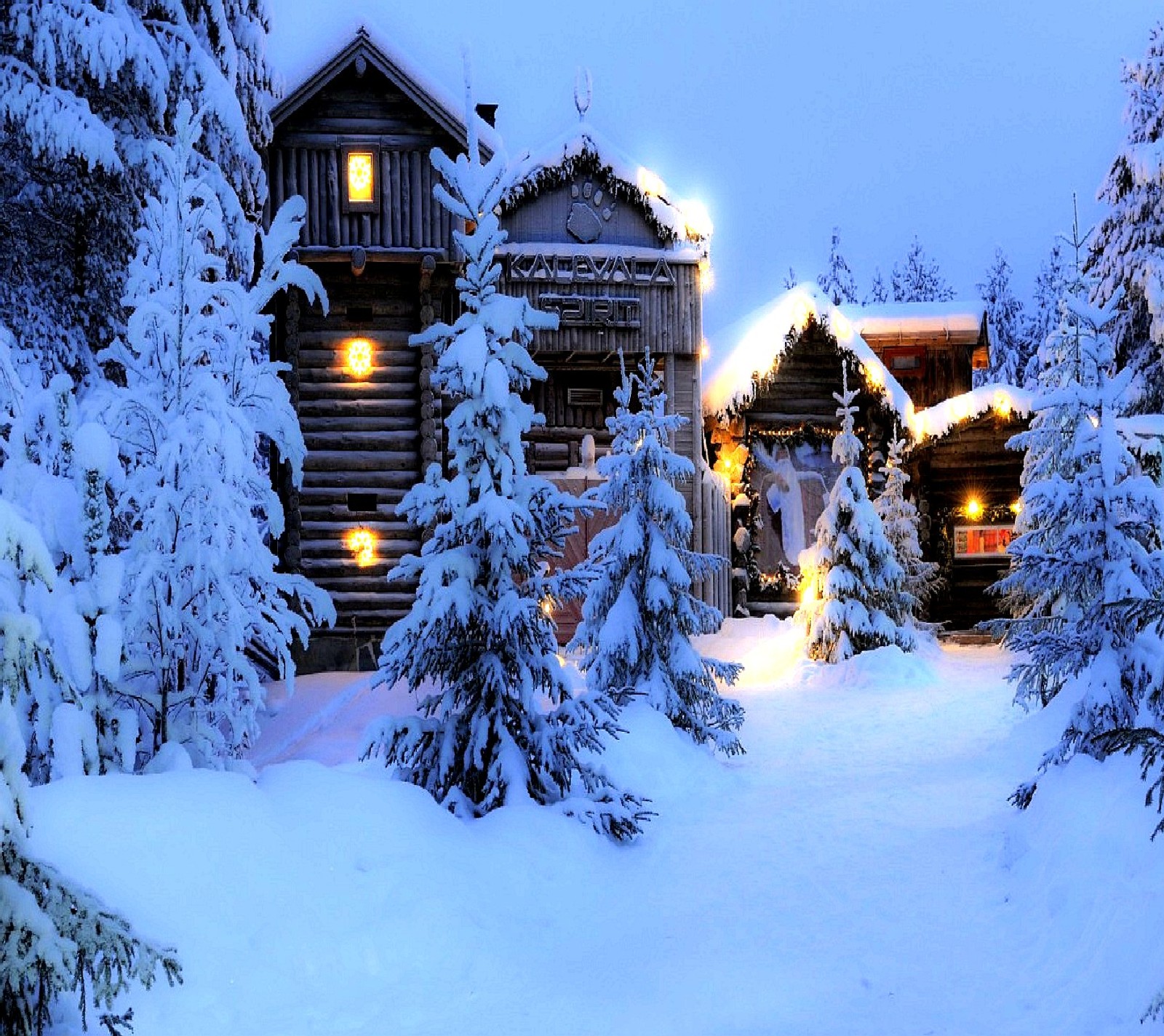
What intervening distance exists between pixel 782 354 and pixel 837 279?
123 feet

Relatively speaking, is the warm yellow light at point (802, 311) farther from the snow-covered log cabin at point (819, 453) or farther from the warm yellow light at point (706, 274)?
the warm yellow light at point (706, 274)

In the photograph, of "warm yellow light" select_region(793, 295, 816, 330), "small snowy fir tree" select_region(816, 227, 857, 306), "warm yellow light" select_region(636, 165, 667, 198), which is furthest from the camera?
"small snowy fir tree" select_region(816, 227, 857, 306)

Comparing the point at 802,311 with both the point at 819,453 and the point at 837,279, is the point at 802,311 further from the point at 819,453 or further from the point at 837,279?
the point at 837,279

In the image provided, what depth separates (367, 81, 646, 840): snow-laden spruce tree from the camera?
352 inches

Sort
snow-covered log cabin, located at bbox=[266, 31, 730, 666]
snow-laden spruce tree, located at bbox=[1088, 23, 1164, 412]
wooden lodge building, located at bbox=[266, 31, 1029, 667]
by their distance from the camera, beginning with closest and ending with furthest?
snow-laden spruce tree, located at bbox=[1088, 23, 1164, 412] < snow-covered log cabin, located at bbox=[266, 31, 730, 666] < wooden lodge building, located at bbox=[266, 31, 1029, 667]

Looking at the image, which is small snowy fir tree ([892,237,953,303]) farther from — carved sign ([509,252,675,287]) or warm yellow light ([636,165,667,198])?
carved sign ([509,252,675,287])

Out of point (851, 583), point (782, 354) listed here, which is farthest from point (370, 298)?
point (851, 583)

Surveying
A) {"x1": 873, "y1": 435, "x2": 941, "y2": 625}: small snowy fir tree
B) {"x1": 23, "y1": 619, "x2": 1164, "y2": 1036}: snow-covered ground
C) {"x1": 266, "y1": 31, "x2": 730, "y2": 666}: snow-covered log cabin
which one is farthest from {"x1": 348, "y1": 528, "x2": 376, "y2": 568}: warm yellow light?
{"x1": 23, "y1": 619, "x2": 1164, "y2": 1036}: snow-covered ground

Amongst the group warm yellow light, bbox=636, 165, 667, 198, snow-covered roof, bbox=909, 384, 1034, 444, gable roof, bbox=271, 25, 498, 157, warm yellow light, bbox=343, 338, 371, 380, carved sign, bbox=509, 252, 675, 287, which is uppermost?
gable roof, bbox=271, 25, 498, 157

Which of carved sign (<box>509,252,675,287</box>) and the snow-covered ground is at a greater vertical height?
carved sign (<box>509,252,675,287</box>)

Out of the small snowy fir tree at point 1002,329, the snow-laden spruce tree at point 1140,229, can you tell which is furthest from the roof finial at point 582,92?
the small snowy fir tree at point 1002,329

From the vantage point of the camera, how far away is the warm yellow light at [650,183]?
74.8 feet

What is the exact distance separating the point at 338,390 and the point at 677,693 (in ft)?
36.3

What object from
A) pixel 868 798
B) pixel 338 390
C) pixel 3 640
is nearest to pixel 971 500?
pixel 338 390
